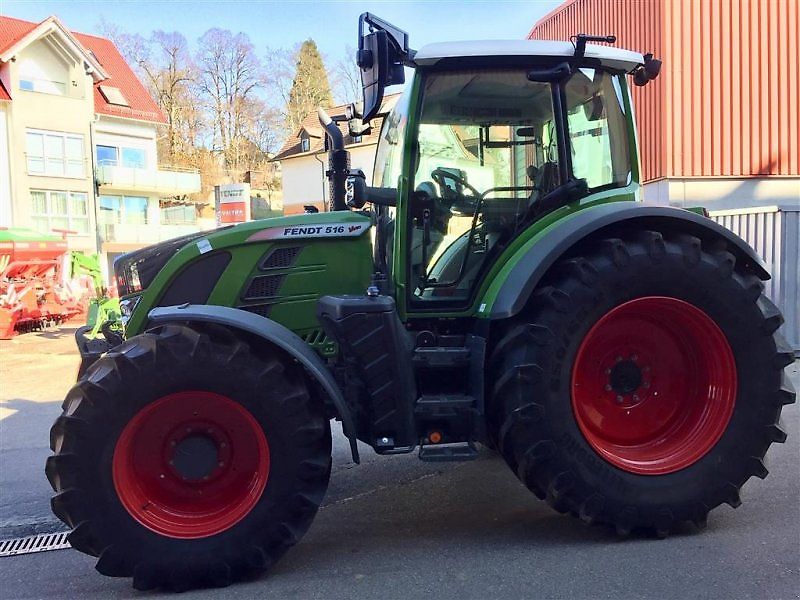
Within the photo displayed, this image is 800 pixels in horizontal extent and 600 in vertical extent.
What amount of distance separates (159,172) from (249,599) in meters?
35.1

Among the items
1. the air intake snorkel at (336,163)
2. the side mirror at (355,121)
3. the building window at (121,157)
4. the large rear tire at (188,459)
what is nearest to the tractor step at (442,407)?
the large rear tire at (188,459)

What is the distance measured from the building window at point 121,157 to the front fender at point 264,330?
3282 cm

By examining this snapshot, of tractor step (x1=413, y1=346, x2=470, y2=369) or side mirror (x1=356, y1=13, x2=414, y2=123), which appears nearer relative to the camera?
side mirror (x1=356, y1=13, x2=414, y2=123)

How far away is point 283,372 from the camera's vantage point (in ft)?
→ 10.3

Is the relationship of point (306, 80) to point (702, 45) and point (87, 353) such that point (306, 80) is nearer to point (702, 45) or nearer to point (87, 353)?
point (702, 45)

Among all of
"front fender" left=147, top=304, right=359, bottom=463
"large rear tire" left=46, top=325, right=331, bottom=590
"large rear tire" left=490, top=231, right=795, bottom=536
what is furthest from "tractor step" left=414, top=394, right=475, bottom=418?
"large rear tire" left=46, top=325, right=331, bottom=590

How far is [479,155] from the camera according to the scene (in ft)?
12.0

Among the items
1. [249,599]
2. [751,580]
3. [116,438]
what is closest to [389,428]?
[249,599]

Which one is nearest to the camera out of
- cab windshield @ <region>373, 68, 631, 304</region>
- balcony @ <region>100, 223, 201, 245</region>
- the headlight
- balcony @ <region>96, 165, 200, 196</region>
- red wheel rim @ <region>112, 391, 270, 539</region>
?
red wheel rim @ <region>112, 391, 270, 539</region>

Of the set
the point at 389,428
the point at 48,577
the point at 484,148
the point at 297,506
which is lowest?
the point at 48,577

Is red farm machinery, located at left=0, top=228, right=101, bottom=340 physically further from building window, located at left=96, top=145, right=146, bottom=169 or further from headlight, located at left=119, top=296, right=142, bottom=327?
building window, located at left=96, top=145, right=146, bottom=169

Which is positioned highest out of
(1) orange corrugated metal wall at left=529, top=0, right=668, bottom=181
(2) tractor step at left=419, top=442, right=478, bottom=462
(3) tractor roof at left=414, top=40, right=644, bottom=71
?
(1) orange corrugated metal wall at left=529, top=0, right=668, bottom=181

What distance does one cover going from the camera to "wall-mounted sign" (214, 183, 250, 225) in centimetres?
2131

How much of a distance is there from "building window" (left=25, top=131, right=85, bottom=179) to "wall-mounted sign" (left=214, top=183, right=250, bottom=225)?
11.8 meters
